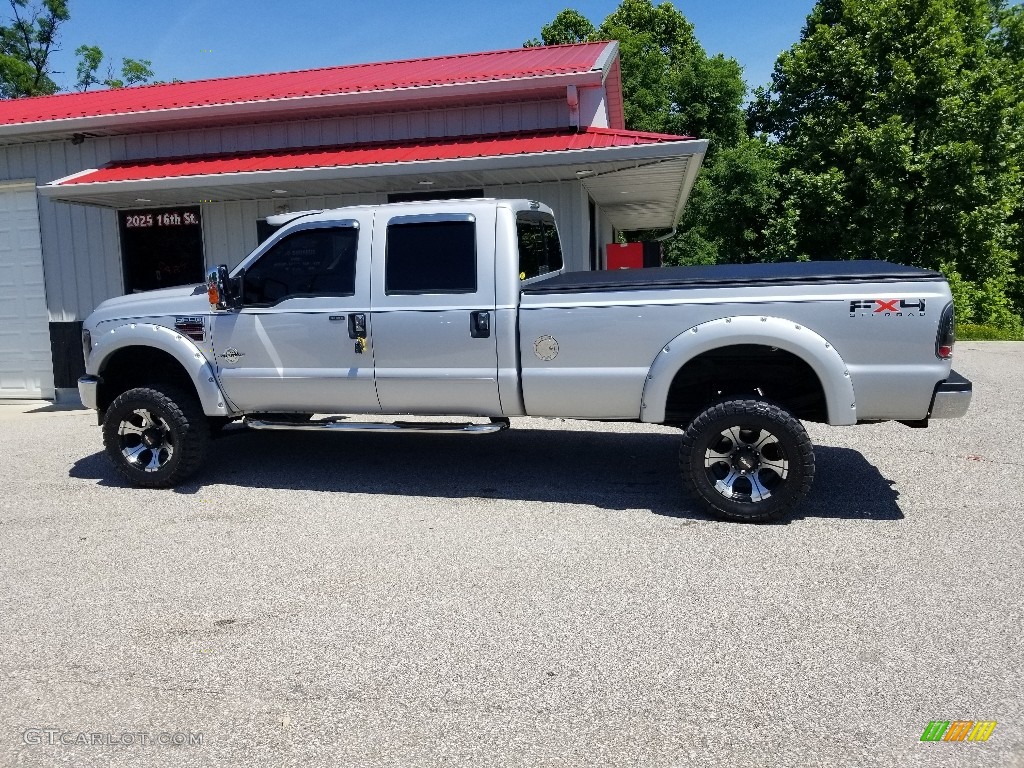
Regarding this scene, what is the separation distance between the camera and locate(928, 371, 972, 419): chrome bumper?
4.94 metres

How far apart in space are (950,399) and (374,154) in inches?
279

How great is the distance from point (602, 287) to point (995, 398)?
6977mm

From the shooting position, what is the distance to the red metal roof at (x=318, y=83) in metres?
10.4

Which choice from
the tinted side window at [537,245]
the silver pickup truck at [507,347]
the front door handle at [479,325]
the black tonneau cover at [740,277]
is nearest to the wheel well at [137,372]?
the silver pickup truck at [507,347]

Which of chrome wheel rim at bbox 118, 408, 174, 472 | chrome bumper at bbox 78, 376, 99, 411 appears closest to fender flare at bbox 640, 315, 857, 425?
chrome wheel rim at bbox 118, 408, 174, 472

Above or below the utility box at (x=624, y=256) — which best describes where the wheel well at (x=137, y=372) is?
below

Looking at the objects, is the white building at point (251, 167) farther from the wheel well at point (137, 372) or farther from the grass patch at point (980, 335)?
the grass patch at point (980, 335)

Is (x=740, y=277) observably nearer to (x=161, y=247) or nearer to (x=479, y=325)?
(x=479, y=325)

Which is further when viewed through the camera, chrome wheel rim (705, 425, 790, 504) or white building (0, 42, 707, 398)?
white building (0, 42, 707, 398)

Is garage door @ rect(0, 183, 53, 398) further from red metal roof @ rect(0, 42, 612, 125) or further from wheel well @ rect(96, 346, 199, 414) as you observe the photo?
wheel well @ rect(96, 346, 199, 414)

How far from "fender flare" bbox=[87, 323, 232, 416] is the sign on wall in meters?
5.32

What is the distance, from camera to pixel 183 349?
20.7ft

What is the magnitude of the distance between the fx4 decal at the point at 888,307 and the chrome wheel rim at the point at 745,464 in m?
0.95

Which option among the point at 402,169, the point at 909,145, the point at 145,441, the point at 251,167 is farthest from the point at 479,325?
the point at 909,145
